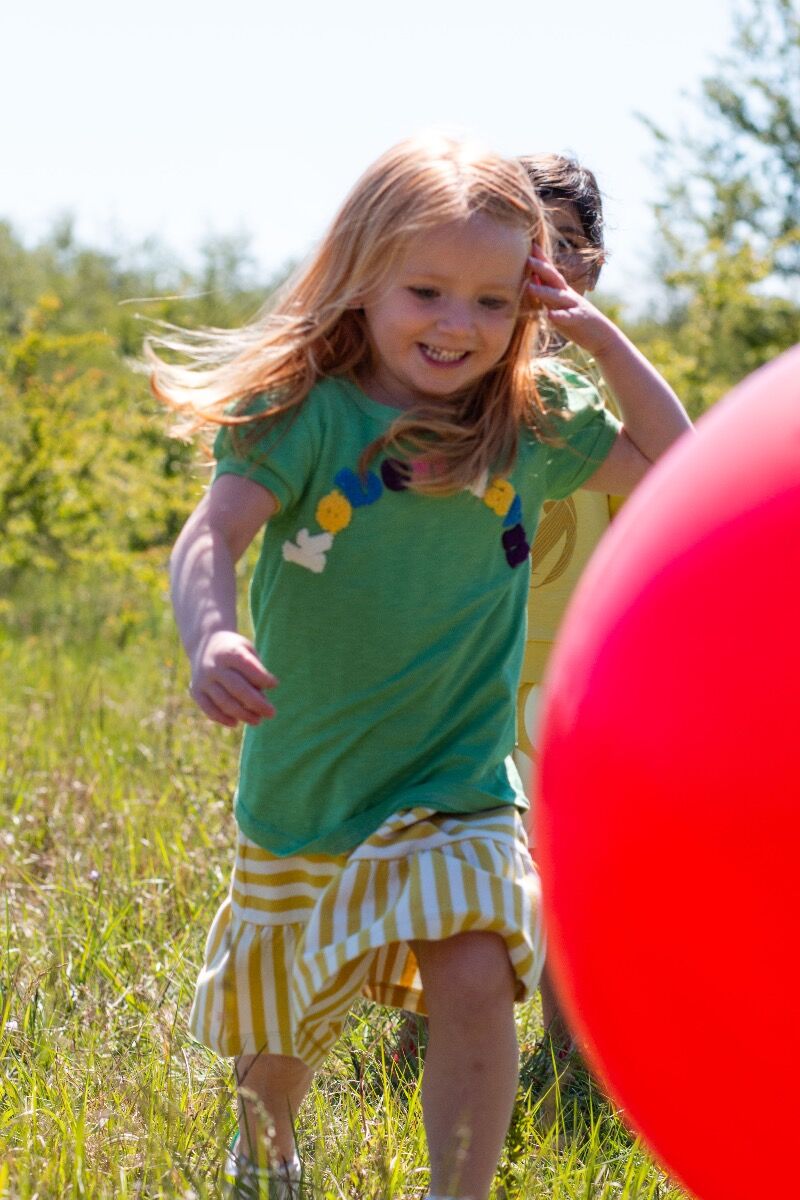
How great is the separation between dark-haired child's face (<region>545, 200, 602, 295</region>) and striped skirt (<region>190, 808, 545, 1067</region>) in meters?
1.39

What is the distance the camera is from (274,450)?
8.46 ft

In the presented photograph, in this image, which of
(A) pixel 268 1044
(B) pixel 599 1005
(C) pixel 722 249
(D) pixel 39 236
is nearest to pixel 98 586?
(C) pixel 722 249

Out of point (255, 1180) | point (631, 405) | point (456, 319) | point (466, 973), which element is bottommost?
point (255, 1180)

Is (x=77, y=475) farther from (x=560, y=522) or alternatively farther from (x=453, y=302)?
(x=453, y=302)

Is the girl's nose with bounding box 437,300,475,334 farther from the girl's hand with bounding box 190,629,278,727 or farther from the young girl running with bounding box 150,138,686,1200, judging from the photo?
the girl's hand with bounding box 190,629,278,727

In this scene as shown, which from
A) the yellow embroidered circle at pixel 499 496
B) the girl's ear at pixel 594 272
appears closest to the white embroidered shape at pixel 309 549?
the yellow embroidered circle at pixel 499 496

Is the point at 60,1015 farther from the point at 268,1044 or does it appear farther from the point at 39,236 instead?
the point at 39,236

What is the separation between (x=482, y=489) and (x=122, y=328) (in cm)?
1516

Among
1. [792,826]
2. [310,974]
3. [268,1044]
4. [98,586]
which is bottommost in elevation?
[98,586]

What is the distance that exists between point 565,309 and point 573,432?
220 mm

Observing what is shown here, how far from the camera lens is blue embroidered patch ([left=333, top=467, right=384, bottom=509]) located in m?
2.64

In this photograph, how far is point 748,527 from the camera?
173cm

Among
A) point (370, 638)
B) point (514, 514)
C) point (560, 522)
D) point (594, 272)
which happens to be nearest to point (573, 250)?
point (594, 272)

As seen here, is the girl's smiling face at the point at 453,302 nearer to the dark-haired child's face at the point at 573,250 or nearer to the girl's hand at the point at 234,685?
the girl's hand at the point at 234,685
